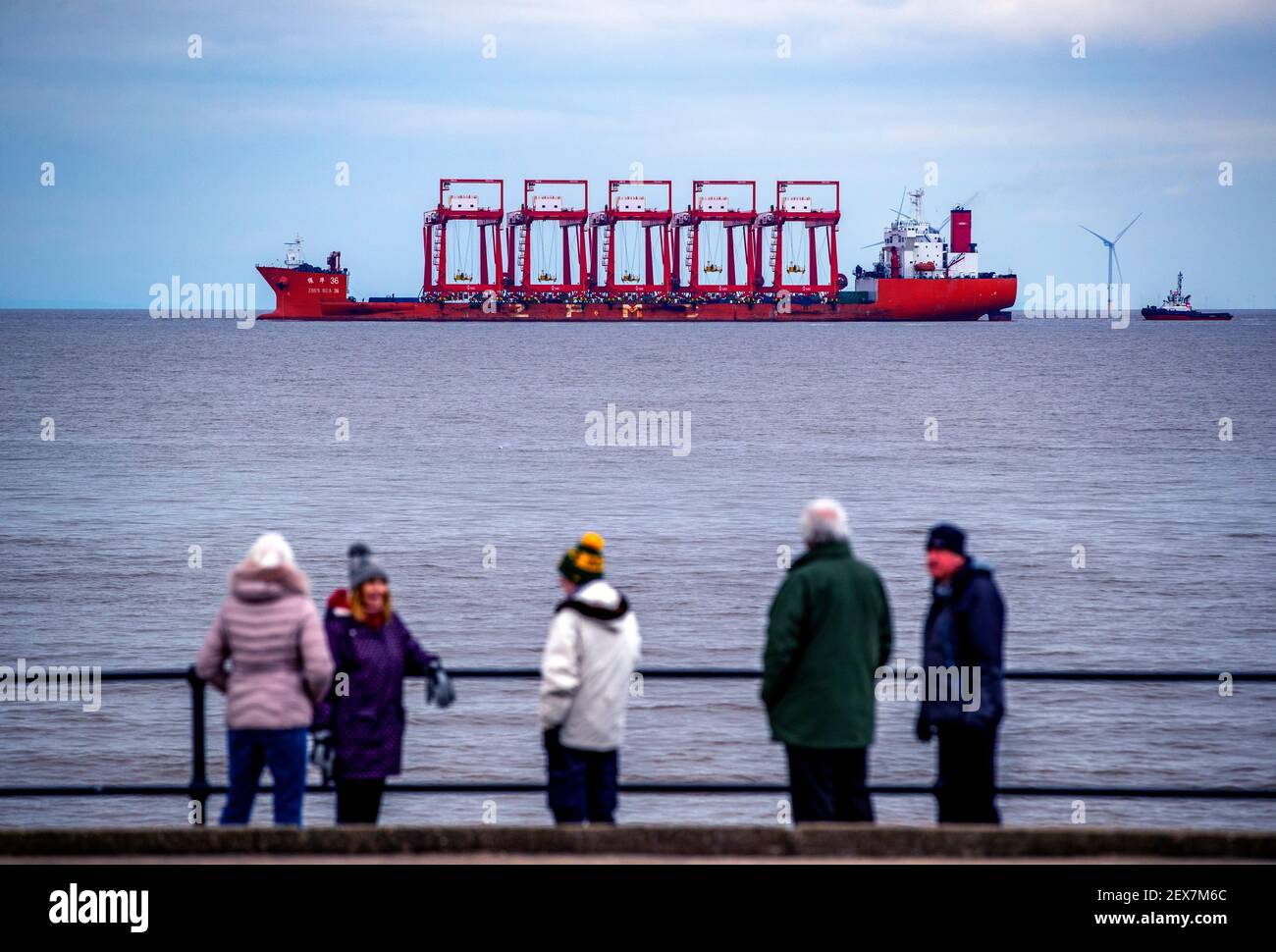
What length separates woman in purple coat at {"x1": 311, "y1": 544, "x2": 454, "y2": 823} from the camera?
17.2 ft

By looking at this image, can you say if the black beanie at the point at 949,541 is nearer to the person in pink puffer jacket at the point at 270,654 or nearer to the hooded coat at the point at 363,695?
the hooded coat at the point at 363,695

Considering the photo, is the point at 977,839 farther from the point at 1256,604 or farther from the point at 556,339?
the point at 556,339

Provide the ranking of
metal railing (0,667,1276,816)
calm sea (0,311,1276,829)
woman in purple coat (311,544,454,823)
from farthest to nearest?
1. calm sea (0,311,1276,829)
2. metal railing (0,667,1276,816)
3. woman in purple coat (311,544,454,823)

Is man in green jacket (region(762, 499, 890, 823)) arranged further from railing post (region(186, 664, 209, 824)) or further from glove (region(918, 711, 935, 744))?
railing post (region(186, 664, 209, 824))

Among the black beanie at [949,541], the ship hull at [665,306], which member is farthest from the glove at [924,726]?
the ship hull at [665,306]

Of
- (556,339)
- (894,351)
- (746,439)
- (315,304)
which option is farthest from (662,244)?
(746,439)

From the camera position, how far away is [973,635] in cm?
509

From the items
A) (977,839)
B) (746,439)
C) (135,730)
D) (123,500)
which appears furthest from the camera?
(746,439)

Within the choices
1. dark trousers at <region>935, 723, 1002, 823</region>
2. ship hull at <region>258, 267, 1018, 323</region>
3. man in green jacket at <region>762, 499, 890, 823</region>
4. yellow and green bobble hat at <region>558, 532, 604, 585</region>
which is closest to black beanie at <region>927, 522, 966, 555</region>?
man in green jacket at <region>762, 499, 890, 823</region>

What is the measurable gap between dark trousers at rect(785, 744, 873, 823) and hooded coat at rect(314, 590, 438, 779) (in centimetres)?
130

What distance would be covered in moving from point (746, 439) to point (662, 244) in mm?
100187

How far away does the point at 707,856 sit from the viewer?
14.8 feet

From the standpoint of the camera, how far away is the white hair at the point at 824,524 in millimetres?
4926

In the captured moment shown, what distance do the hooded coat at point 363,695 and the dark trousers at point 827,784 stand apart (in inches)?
51.4
